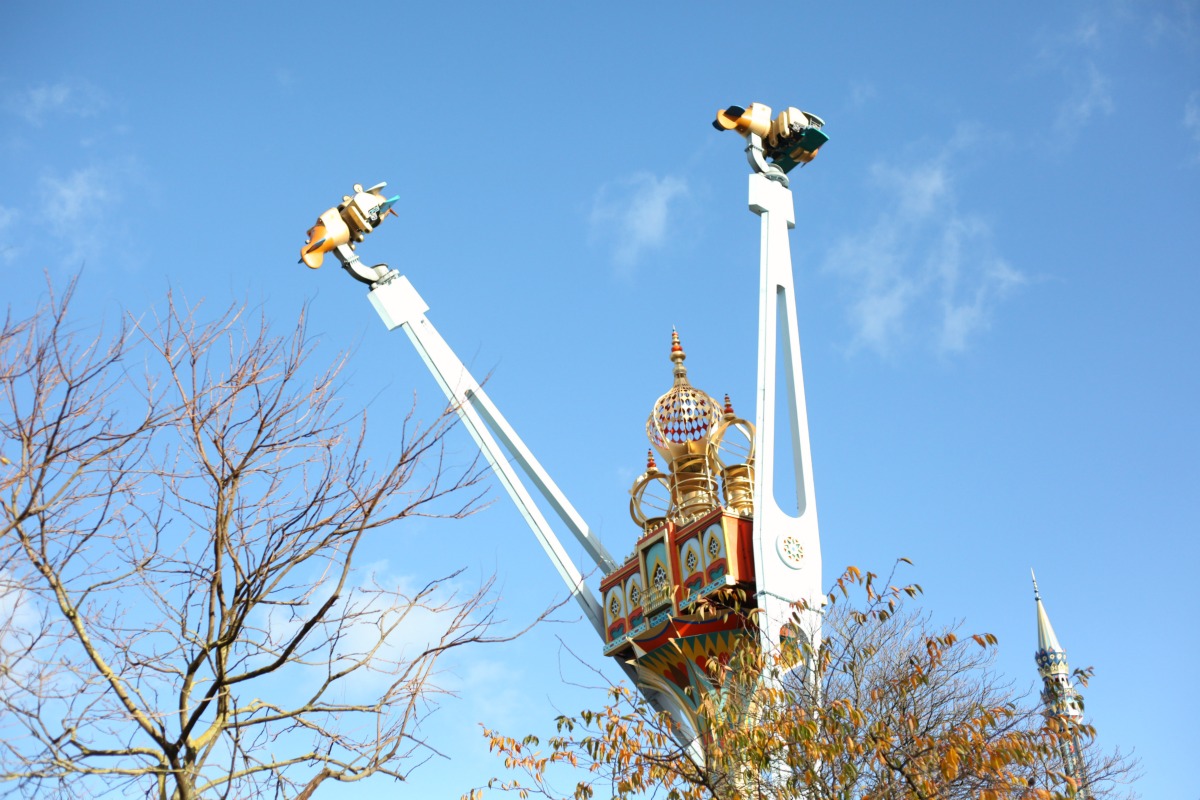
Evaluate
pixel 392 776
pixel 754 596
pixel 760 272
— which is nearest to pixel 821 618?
pixel 754 596

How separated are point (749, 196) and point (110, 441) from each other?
48.2 feet

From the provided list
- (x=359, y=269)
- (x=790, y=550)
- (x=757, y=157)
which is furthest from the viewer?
(x=359, y=269)

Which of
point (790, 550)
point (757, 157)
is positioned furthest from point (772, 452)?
point (757, 157)

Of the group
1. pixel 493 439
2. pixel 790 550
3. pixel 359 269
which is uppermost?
pixel 359 269

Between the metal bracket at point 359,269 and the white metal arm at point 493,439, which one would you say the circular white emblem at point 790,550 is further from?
the metal bracket at point 359,269

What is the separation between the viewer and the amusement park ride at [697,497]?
1777 cm

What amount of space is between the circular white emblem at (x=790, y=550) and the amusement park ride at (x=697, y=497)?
2cm

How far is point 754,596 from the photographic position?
59.5 feet

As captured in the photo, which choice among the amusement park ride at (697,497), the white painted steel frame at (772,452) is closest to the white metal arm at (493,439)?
the amusement park ride at (697,497)

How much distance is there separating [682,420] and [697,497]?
1.38 meters

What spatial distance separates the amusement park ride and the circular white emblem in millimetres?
20

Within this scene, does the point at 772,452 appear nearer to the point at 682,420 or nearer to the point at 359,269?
the point at 682,420

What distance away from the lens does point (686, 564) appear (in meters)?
18.7

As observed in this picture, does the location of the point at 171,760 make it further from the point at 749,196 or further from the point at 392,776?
the point at 749,196
